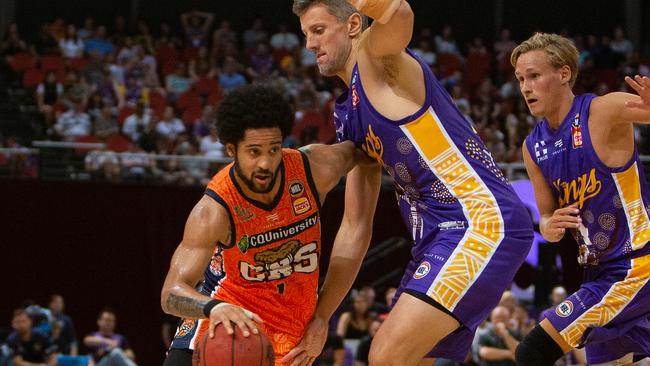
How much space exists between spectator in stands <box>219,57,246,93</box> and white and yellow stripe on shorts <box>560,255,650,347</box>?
513 inches

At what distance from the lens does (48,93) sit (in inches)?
671

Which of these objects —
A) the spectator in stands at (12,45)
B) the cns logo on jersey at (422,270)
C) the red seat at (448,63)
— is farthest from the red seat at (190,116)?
the cns logo on jersey at (422,270)

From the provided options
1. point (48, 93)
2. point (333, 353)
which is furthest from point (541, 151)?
point (48, 93)

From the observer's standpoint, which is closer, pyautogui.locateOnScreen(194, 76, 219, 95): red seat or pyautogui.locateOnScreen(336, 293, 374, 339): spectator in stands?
pyautogui.locateOnScreen(336, 293, 374, 339): spectator in stands

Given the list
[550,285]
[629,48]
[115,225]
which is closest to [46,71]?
[115,225]

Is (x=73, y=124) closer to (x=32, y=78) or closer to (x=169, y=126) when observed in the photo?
(x=169, y=126)

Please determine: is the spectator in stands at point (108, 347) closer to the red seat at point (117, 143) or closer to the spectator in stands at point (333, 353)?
the spectator in stands at point (333, 353)

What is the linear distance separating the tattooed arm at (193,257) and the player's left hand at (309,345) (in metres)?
0.76

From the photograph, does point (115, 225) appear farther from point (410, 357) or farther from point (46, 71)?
point (410, 357)

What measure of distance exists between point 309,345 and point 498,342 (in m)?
5.98

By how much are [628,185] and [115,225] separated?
33.4ft

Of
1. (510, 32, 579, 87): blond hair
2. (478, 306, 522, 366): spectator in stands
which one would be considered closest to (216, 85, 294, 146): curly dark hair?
(510, 32, 579, 87): blond hair

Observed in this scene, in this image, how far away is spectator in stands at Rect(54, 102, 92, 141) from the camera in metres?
15.8

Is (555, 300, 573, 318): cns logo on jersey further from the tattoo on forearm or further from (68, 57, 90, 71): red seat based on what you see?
(68, 57, 90, 71): red seat
